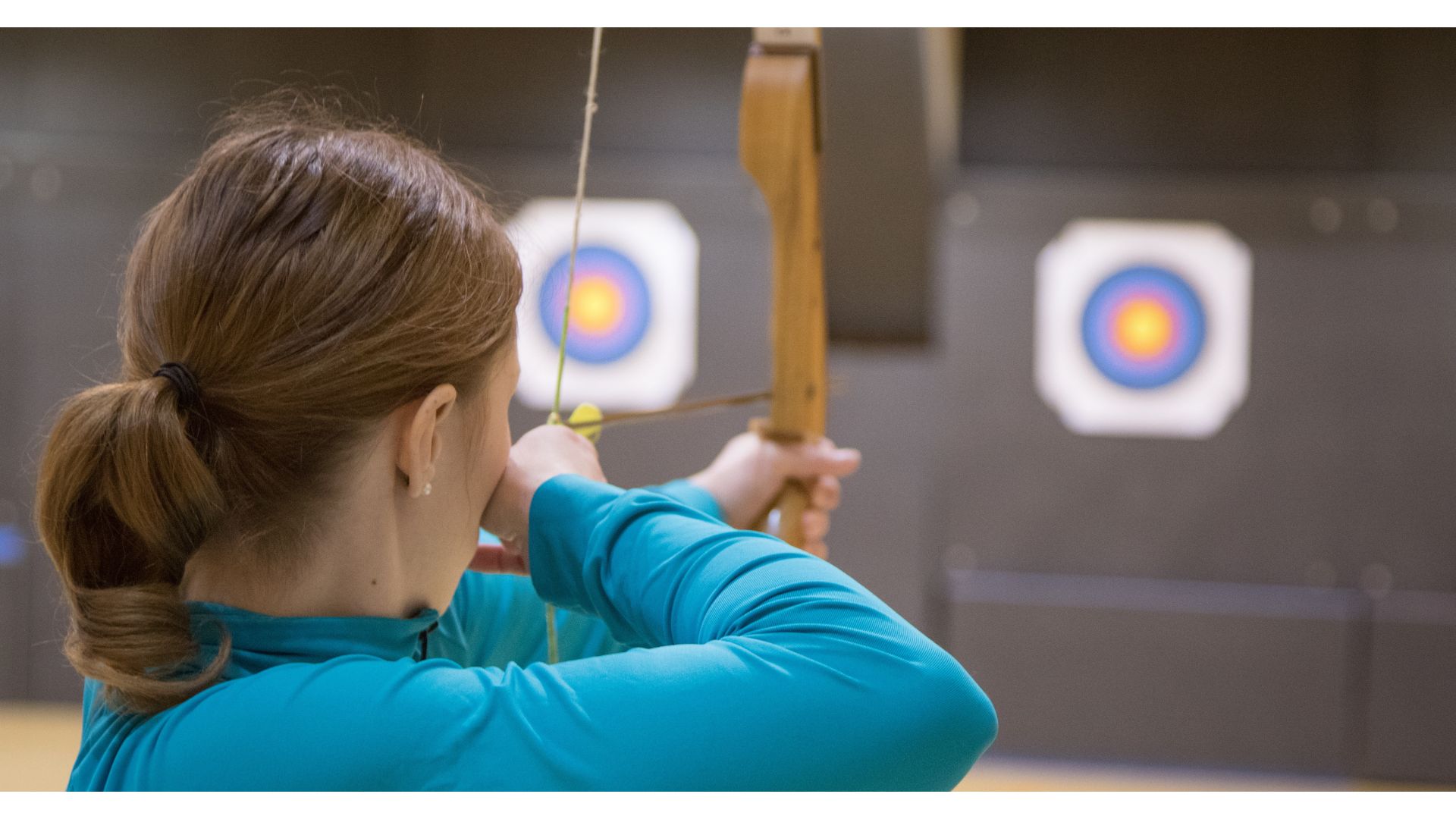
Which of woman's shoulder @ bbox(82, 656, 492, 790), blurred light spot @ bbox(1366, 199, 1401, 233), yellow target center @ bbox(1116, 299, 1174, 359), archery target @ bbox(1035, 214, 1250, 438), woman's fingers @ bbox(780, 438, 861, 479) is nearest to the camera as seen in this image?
woman's shoulder @ bbox(82, 656, 492, 790)

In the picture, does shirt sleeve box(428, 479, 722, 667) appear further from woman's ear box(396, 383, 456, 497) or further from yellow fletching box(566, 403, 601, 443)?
woman's ear box(396, 383, 456, 497)

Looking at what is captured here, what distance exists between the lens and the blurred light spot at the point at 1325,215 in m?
2.57

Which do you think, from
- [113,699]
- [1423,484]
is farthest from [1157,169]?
[113,699]

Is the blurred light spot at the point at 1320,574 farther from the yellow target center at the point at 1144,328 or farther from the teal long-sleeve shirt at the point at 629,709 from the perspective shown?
the teal long-sleeve shirt at the point at 629,709

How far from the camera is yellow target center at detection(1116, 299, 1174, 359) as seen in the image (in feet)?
9.10

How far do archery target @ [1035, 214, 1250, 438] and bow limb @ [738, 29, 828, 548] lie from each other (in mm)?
1818

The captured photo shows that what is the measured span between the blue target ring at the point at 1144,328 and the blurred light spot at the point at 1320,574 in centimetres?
50

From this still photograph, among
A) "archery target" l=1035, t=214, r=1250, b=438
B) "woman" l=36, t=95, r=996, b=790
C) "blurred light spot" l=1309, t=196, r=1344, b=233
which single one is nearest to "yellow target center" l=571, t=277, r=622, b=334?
"archery target" l=1035, t=214, r=1250, b=438

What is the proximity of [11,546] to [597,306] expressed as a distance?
148 centimetres

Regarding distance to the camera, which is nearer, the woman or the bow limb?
the woman

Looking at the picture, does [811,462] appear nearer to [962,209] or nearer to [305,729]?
[305,729]

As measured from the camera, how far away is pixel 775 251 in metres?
0.96

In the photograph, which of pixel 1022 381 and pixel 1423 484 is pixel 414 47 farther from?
pixel 1423 484

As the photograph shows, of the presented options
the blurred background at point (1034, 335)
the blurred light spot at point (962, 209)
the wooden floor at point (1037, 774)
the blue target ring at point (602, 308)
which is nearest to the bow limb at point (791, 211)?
the blurred background at point (1034, 335)
